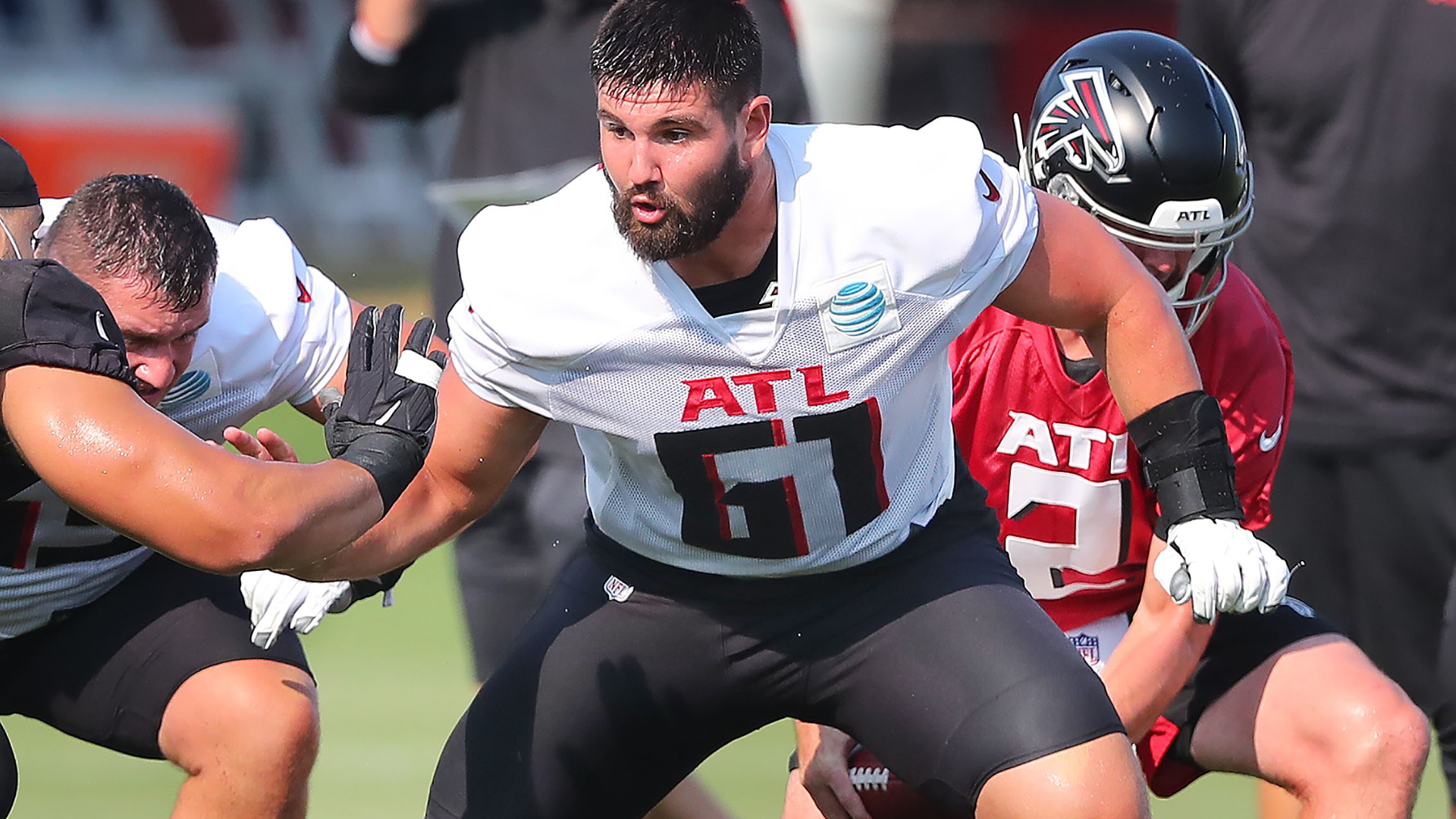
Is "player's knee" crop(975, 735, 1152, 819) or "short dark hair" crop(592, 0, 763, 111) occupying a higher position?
"short dark hair" crop(592, 0, 763, 111)

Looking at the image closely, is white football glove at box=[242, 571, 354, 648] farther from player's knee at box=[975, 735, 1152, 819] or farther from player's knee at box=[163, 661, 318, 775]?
player's knee at box=[975, 735, 1152, 819]

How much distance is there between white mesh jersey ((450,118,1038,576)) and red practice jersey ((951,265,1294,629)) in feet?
1.65

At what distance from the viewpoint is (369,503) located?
3.04 m

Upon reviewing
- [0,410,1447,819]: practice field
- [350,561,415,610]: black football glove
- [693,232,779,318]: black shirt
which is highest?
[693,232,779,318]: black shirt

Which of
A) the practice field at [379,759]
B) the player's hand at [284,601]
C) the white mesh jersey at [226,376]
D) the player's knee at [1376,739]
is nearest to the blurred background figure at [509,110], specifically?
the practice field at [379,759]

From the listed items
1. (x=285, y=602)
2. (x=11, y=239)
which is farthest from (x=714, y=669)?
(x=11, y=239)

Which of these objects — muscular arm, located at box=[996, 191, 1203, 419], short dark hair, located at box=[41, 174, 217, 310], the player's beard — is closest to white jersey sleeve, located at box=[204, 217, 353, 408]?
short dark hair, located at box=[41, 174, 217, 310]

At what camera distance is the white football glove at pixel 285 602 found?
343 centimetres

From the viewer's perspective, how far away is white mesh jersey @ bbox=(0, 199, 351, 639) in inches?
141

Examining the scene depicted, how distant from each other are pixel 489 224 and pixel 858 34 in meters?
6.60

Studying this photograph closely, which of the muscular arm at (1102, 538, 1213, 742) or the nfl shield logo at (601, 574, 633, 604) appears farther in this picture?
the muscular arm at (1102, 538, 1213, 742)

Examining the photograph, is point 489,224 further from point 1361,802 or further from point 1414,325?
point 1414,325

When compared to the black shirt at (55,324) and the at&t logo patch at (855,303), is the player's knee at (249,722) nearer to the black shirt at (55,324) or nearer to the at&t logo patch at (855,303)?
the black shirt at (55,324)

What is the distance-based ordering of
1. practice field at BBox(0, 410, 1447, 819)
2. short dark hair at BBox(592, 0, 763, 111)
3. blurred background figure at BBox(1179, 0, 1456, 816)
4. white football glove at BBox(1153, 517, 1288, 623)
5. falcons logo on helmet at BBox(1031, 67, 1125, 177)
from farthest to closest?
practice field at BBox(0, 410, 1447, 819) < blurred background figure at BBox(1179, 0, 1456, 816) < falcons logo on helmet at BBox(1031, 67, 1125, 177) < white football glove at BBox(1153, 517, 1288, 623) < short dark hair at BBox(592, 0, 763, 111)
